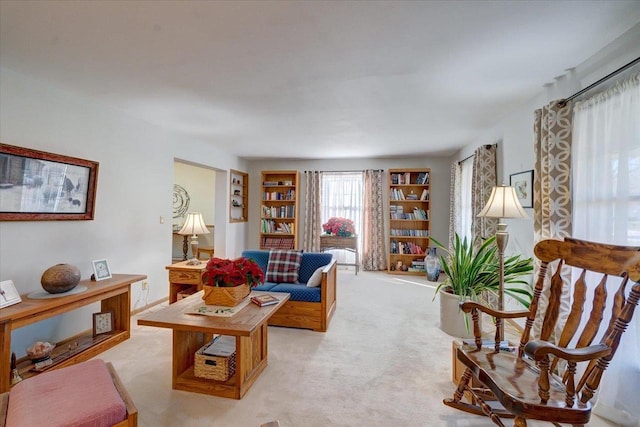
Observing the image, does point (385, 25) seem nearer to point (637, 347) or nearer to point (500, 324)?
point (500, 324)

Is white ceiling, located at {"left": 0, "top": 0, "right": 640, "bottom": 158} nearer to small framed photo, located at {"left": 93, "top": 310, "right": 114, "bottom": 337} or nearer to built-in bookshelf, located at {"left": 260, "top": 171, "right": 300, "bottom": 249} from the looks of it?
small framed photo, located at {"left": 93, "top": 310, "right": 114, "bottom": 337}

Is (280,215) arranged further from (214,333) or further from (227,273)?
(214,333)

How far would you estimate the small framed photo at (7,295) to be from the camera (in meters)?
2.00

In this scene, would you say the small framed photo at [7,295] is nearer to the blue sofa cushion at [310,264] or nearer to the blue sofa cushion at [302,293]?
the blue sofa cushion at [302,293]

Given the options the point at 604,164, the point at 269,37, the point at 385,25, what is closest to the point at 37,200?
the point at 269,37

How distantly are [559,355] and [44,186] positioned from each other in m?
3.70

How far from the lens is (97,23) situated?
68.2 inches

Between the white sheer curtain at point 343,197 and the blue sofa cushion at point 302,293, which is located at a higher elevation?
the white sheer curtain at point 343,197

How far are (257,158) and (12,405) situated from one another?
18.1 feet

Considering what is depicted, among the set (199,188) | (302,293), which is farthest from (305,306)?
(199,188)

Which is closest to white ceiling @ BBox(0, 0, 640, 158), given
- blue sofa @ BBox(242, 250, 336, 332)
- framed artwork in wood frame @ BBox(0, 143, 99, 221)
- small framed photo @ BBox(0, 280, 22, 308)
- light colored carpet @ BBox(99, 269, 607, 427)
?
framed artwork in wood frame @ BBox(0, 143, 99, 221)

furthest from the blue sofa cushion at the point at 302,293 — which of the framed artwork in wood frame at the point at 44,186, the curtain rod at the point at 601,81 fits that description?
the curtain rod at the point at 601,81

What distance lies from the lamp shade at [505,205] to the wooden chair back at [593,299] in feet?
1.89

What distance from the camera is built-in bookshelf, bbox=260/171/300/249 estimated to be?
640cm
